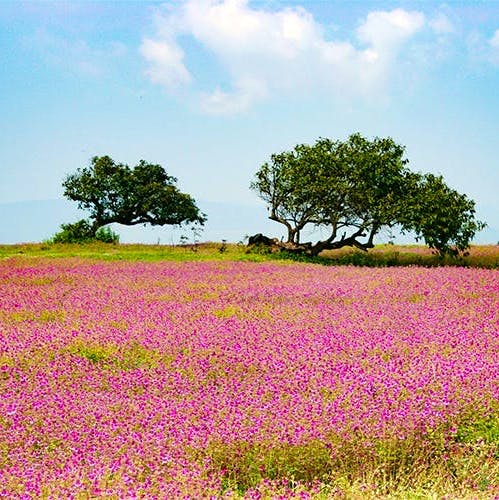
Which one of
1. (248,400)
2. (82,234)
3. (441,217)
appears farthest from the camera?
(82,234)

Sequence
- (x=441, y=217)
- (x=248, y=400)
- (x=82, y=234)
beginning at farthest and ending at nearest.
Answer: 1. (x=82, y=234)
2. (x=441, y=217)
3. (x=248, y=400)

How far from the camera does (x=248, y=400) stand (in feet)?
18.2

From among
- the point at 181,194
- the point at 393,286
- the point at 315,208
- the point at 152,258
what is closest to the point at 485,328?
the point at 393,286

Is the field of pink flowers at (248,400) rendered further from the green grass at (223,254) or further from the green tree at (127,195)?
the green tree at (127,195)

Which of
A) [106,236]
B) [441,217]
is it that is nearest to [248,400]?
[441,217]

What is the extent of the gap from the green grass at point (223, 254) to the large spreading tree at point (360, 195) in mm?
906

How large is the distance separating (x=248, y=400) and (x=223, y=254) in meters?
23.7

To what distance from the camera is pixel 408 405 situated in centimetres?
547

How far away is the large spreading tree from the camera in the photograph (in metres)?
27.8

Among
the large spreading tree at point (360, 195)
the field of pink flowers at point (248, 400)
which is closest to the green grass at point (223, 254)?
the large spreading tree at point (360, 195)

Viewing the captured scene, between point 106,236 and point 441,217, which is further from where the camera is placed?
point 106,236

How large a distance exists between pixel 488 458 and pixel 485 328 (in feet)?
12.0

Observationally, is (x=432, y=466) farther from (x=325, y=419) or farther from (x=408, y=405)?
(x=325, y=419)

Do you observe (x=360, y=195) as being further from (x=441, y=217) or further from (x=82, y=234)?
(x=82, y=234)
